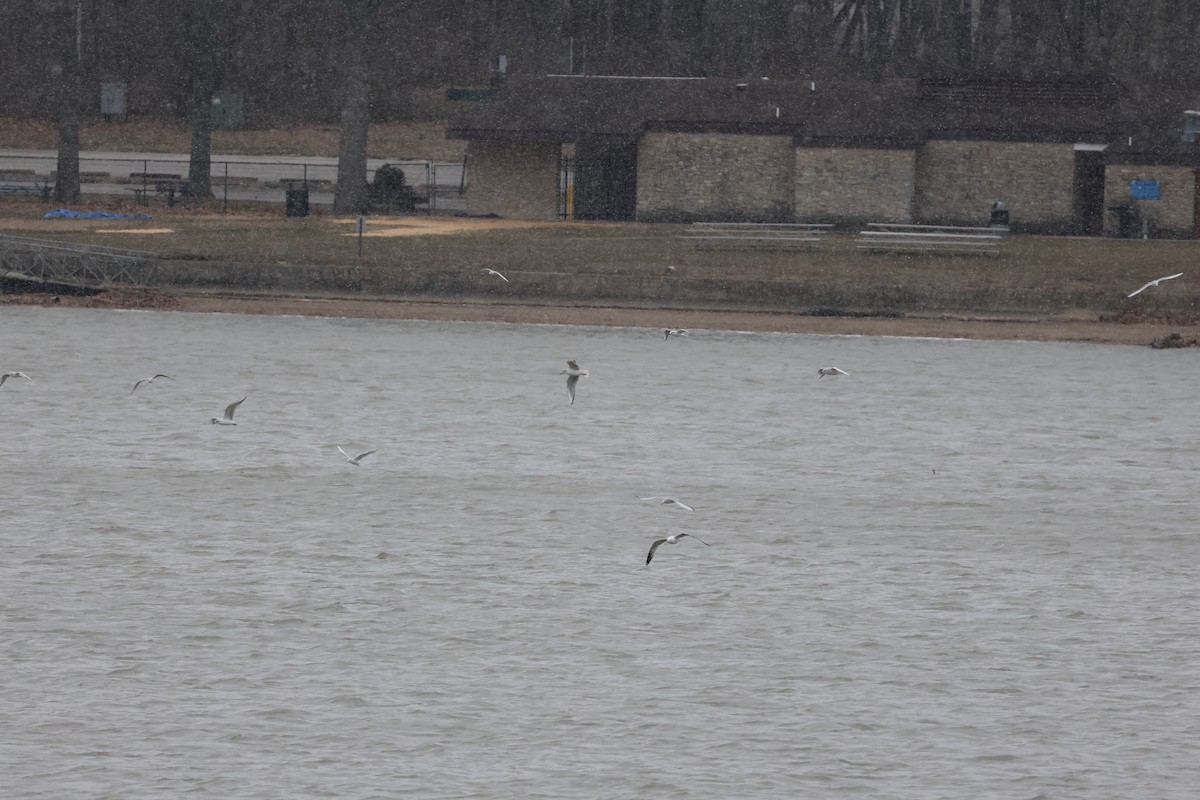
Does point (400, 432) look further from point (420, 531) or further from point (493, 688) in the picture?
point (493, 688)

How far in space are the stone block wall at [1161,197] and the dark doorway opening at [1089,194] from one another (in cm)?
141

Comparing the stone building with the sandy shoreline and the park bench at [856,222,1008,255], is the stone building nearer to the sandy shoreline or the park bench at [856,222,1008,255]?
the park bench at [856,222,1008,255]

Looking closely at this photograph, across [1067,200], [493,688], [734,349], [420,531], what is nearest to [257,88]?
[1067,200]

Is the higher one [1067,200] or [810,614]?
[1067,200]

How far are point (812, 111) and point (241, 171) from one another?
2563 centimetres

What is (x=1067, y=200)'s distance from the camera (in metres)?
48.8

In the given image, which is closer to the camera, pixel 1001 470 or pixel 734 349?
pixel 1001 470

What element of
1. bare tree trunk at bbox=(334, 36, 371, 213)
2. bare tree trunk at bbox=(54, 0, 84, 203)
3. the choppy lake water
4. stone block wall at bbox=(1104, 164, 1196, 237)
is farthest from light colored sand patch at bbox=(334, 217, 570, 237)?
the choppy lake water

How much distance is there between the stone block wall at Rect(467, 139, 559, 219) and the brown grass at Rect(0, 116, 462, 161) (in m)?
26.7

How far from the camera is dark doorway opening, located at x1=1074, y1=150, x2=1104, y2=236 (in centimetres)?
4919

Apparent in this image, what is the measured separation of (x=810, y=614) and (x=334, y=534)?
5.27 meters

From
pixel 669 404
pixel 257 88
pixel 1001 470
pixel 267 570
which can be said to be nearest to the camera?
A: pixel 267 570

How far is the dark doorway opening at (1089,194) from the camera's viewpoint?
161 ft

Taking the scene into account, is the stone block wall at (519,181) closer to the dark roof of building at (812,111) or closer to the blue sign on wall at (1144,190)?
the dark roof of building at (812,111)
